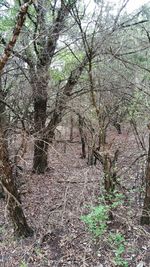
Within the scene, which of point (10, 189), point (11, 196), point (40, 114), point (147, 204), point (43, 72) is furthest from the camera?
point (40, 114)

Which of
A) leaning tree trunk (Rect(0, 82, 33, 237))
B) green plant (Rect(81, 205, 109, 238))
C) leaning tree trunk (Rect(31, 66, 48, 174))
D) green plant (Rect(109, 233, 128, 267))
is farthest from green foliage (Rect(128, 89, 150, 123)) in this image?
leaning tree trunk (Rect(0, 82, 33, 237))

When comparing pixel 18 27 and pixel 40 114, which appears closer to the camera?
pixel 18 27

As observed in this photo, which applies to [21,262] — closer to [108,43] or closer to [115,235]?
[115,235]

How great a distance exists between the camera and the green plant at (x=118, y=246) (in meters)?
4.28

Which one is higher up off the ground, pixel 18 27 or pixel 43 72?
pixel 43 72

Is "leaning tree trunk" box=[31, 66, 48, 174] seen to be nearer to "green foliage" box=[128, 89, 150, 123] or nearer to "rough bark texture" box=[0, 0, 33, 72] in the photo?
"green foliage" box=[128, 89, 150, 123]

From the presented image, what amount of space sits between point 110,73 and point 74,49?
140cm

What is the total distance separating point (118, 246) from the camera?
4.61 m

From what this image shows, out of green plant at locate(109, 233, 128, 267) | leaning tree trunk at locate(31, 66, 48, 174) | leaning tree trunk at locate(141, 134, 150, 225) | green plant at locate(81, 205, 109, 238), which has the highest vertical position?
leaning tree trunk at locate(31, 66, 48, 174)

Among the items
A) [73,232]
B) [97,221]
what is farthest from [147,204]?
[73,232]

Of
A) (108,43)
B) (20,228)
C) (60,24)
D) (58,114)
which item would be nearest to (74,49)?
(60,24)

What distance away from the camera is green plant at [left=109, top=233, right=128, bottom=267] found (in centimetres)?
428

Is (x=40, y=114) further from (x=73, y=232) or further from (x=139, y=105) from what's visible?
(x=73, y=232)

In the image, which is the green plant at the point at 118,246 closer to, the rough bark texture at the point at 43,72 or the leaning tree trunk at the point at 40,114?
the rough bark texture at the point at 43,72
